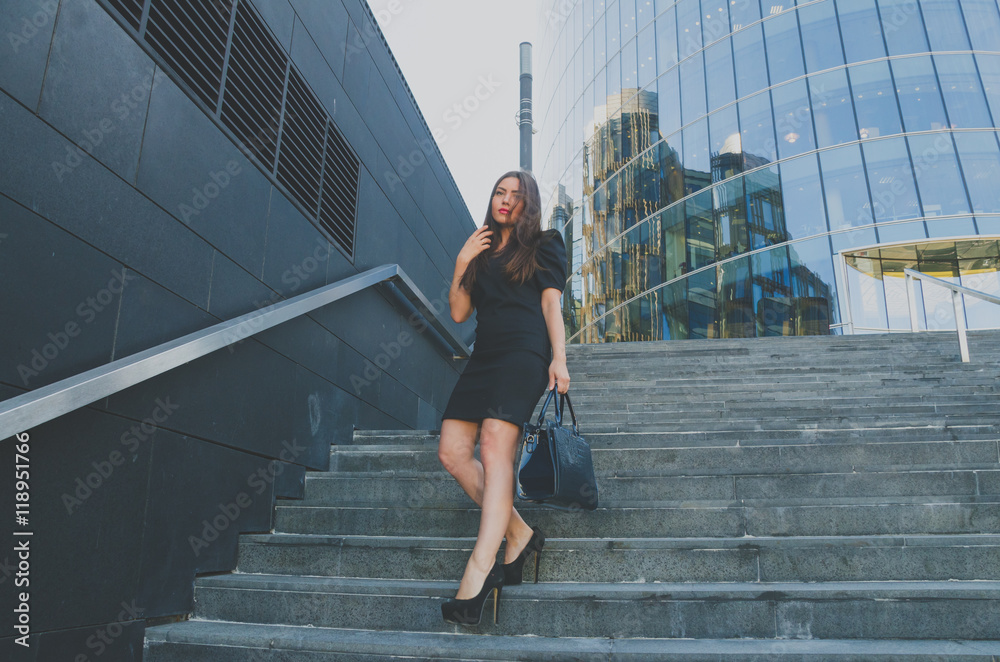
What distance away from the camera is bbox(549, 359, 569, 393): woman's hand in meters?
2.59

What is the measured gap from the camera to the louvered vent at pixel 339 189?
4984 millimetres

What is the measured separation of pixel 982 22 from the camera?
1590cm

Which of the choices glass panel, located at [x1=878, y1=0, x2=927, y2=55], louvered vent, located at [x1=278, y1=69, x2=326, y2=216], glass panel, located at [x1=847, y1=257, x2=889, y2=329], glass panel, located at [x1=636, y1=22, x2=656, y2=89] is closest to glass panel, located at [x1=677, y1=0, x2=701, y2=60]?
glass panel, located at [x1=636, y1=22, x2=656, y2=89]

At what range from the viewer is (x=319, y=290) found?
4.21 metres

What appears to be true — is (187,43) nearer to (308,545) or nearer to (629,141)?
(308,545)

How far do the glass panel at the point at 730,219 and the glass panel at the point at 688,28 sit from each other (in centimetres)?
421

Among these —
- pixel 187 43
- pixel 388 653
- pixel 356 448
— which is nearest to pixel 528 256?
pixel 388 653

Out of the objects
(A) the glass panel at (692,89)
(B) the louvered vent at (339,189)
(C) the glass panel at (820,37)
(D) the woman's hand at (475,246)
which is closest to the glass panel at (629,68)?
(A) the glass panel at (692,89)

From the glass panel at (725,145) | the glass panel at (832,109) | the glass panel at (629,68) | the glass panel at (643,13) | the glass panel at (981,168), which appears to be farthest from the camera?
the glass panel at (643,13)

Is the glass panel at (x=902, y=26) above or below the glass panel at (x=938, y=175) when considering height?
above

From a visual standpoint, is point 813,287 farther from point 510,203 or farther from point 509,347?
point 509,347

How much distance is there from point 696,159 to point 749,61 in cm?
266

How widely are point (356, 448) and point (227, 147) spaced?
1988 millimetres

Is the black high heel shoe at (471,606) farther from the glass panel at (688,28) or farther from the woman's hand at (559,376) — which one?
the glass panel at (688,28)
